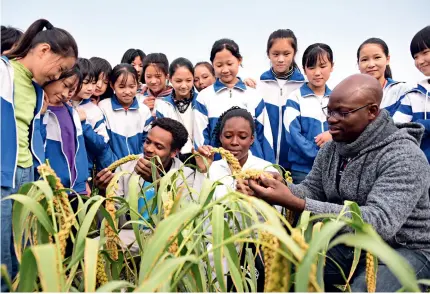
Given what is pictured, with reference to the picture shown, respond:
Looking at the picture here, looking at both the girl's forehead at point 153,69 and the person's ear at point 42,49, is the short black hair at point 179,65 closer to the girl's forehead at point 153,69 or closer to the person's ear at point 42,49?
the girl's forehead at point 153,69

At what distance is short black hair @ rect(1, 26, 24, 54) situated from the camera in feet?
8.98

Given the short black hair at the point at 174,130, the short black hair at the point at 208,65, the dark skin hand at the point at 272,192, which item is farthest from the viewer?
the short black hair at the point at 208,65

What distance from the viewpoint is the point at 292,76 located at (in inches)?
147

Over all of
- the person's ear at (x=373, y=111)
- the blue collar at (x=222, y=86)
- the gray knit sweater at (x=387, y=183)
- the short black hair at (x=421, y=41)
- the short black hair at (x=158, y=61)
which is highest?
the short black hair at (x=158, y=61)

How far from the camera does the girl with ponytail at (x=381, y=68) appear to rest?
337cm

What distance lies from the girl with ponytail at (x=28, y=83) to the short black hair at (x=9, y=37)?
0.60 meters

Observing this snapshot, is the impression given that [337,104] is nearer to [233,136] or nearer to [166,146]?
[233,136]

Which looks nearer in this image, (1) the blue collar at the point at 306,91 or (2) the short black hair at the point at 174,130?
(2) the short black hair at the point at 174,130

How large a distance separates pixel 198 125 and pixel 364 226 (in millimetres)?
2552

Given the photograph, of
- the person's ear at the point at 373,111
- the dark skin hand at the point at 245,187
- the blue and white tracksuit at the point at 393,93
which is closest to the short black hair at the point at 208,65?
the blue and white tracksuit at the point at 393,93

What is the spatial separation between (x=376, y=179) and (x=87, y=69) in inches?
94.2

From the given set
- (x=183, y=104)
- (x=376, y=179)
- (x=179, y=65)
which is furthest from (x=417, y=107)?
(x=179, y=65)

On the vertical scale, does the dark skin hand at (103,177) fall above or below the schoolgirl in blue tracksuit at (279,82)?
below

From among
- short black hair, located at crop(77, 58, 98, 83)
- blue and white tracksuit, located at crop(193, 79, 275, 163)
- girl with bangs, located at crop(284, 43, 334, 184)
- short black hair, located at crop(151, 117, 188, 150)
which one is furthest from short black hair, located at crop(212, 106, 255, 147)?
short black hair, located at crop(77, 58, 98, 83)
